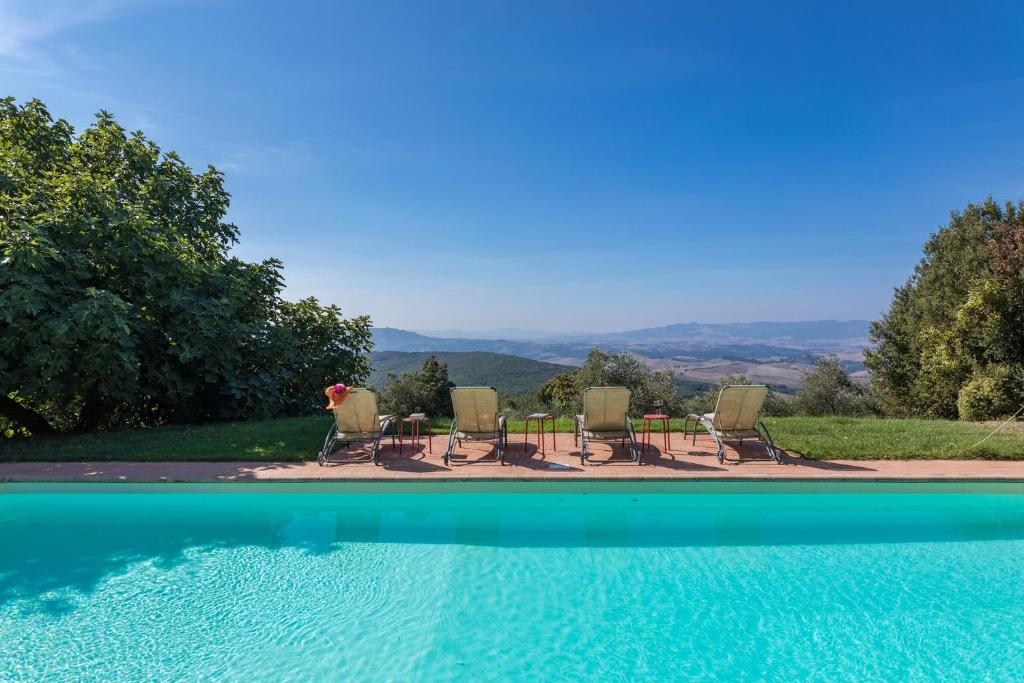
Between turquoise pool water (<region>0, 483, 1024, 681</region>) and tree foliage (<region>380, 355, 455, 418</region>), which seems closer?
turquoise pool water (<region>0, 483, 1024, 681</region>)

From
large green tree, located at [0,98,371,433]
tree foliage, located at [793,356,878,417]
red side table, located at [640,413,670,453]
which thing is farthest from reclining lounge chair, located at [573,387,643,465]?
tree foliage, located at [793,356,878,417]

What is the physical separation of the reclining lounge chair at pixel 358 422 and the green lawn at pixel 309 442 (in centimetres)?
55

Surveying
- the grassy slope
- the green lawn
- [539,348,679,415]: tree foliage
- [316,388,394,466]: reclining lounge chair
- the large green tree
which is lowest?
the grassy slope

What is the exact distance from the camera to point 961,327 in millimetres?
13961

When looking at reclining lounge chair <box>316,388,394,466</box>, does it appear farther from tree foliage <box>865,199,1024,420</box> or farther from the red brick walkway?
tree foliage <box>865,199,1024,420</box>

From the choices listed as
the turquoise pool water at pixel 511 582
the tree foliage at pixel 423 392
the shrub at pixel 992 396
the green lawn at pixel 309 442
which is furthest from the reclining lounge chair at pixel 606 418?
the tree foliage at pixel 423 392

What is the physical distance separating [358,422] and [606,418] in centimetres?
367

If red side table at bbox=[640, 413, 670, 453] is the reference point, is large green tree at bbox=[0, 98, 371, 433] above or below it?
above

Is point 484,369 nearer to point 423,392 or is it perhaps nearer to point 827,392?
point 423,392

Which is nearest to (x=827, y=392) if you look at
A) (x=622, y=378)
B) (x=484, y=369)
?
(x=622, y=378)

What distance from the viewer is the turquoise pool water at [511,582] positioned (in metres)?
3.18

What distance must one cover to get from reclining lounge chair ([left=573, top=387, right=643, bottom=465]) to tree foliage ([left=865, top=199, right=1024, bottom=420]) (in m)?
10.4

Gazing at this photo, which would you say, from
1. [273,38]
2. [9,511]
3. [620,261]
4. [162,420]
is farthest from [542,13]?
[620,261]

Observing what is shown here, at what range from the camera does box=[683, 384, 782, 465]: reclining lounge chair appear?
6.78 m
